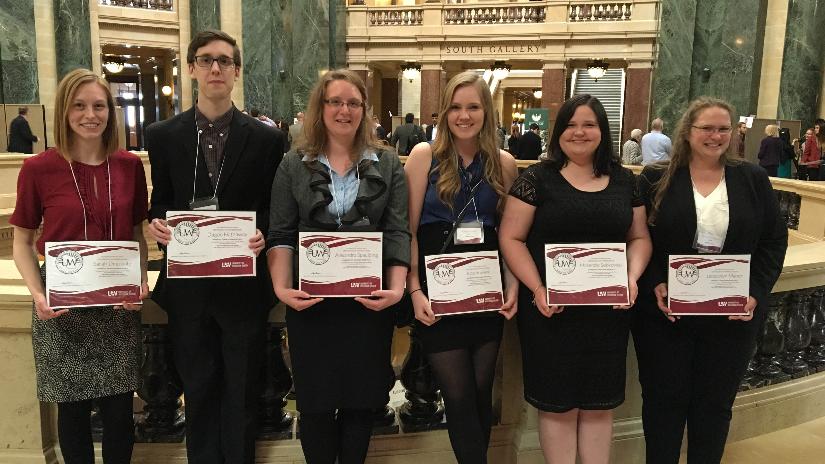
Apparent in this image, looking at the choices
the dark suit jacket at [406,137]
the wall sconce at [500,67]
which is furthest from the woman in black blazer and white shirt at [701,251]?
the wall sconce at [500,67]

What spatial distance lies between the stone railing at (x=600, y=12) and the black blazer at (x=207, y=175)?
17.5m

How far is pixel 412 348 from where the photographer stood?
2920mm

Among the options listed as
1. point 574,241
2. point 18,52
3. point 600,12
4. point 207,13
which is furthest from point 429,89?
point 574,241

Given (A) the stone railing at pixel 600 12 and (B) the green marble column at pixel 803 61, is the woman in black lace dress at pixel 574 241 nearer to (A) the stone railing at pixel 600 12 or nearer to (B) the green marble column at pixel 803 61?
Result: (B) the green marble column at pixel 803 61

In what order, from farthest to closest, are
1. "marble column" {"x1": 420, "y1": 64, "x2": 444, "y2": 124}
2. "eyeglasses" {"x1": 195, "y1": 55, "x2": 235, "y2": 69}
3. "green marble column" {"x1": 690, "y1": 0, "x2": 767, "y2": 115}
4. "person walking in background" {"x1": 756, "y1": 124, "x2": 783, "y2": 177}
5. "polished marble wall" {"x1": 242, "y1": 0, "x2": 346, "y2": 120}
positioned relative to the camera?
1. "marble column" {"x1": 420, "y1": 64, "x2": 444, "y2": 124}
2. "polished marble wall" {"x1": 242, "y1": 0, "x2": 346, "y2": 120}
3. "green marble column" {"x1": 690, "y1": 0, "x2": 767, "y2": 115}
4. "person walking in background" {"x1": 756, "y1": 124, "x2": 783, "y2": 177}
5. "eyeglasses" {"x1": 195, "y1": 55, "x2": 235, "y2": 69}

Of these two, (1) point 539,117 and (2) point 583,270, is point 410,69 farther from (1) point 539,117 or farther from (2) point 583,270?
(2) point 583,270

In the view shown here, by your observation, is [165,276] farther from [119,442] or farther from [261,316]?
[119,442]

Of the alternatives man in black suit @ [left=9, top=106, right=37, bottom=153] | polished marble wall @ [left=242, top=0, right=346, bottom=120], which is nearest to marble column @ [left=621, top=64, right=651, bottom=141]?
polished marble wall @ [left=242, top=0, right=346, bottom=120]

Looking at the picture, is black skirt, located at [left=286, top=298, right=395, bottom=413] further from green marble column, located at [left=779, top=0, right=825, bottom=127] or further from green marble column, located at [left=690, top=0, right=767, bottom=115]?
green marble column, located at [left=690, top=0, right=767, bottom=115]

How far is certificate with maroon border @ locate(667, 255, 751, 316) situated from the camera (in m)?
2.38

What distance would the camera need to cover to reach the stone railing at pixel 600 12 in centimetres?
1769

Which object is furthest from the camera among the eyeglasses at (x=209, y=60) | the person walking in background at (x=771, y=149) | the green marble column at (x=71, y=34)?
the green marble column at (x=71, y=34)

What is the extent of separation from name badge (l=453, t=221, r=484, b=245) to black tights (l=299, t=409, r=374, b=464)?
2.34 feet

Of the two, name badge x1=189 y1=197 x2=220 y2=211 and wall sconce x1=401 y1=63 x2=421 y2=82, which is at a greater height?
wall sconce x1=401 y1=63 x2=421 y2=82
